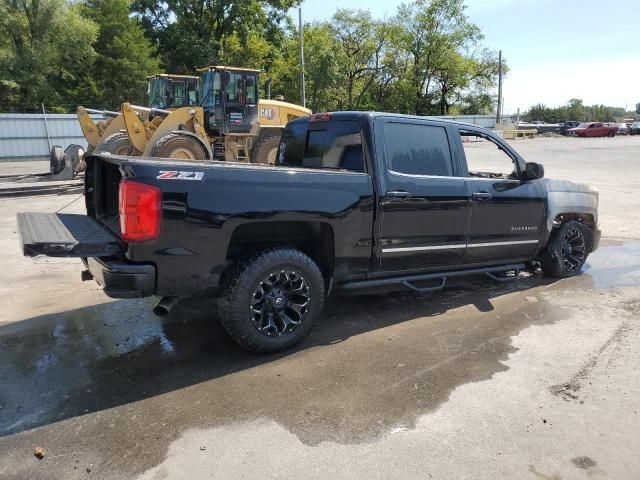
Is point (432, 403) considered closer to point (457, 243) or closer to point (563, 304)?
point (457, 243)

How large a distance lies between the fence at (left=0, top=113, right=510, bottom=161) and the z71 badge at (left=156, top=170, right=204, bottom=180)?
2690 cm

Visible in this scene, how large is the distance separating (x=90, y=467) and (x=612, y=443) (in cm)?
294

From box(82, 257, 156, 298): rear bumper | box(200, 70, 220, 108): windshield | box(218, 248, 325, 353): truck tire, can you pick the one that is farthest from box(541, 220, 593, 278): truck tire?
box(200, 70, 220, 108): windshield

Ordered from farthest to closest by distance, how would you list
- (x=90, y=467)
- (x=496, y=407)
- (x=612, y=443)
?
(x=496, y=407) < (x=612, y=443) < (x=90, y=467)

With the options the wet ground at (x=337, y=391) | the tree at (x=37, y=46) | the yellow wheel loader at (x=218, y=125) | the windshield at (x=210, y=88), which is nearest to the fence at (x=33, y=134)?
the tree at (x=37, y=46)

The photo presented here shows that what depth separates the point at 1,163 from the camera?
25.2 m

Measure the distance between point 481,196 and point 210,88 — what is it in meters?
10.7

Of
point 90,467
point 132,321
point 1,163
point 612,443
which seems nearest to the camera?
point 90,467

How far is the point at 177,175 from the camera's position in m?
3.58

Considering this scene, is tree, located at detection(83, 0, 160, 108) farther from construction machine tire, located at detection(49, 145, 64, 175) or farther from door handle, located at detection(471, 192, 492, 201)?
door handle, located at detection(471, 192, 492, 201)

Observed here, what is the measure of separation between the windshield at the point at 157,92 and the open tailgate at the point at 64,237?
42.0 ft

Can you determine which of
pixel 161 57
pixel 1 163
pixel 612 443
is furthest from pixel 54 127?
pixel 612 443

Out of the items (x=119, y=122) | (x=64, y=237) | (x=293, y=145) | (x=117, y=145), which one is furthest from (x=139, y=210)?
(x=119, y=122)

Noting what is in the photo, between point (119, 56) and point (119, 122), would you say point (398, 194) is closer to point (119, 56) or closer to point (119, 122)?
point (119, 122)
